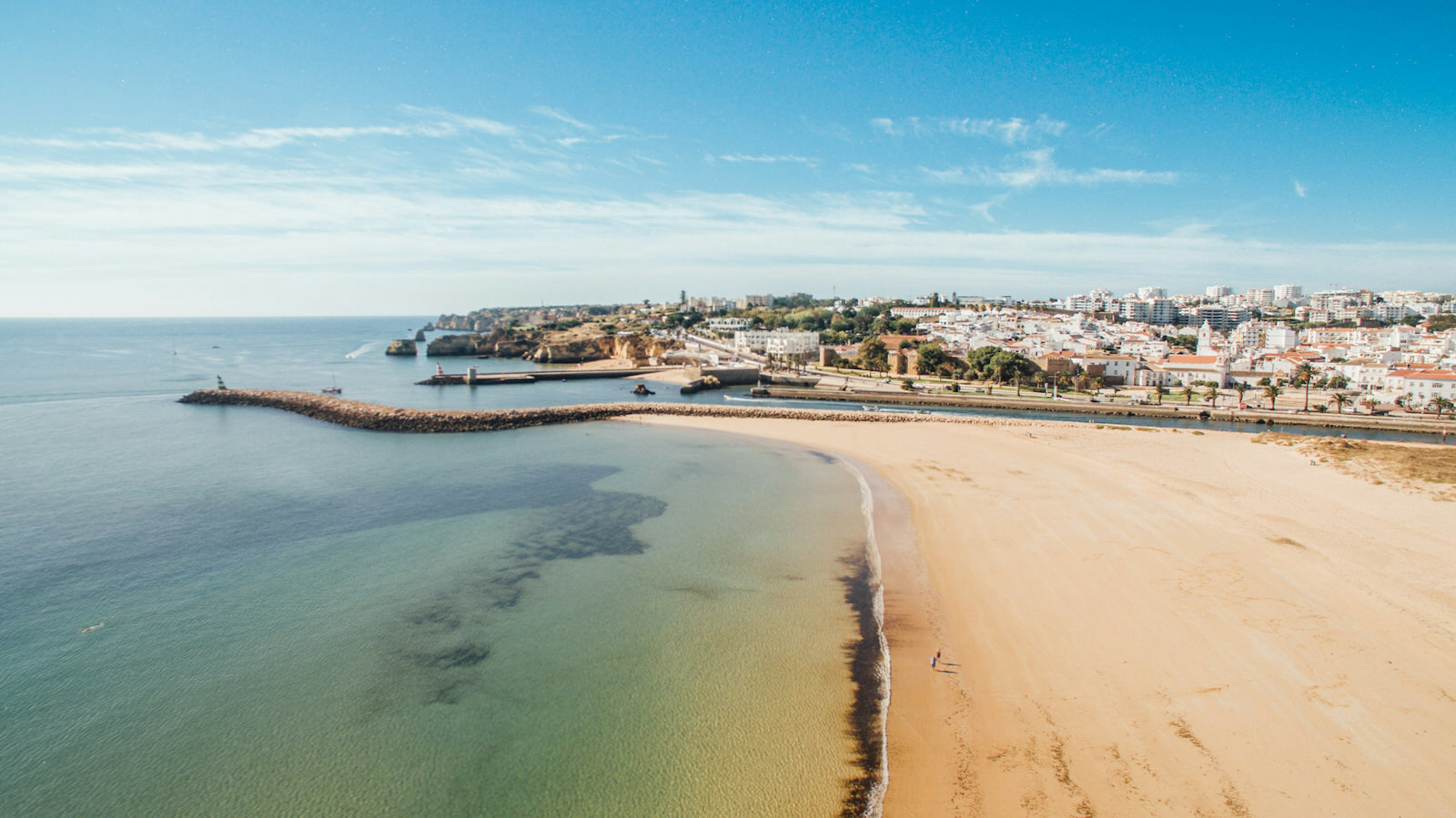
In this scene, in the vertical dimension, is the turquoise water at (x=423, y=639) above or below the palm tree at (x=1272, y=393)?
below

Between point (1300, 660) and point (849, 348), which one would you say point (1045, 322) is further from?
point (1300, 660)

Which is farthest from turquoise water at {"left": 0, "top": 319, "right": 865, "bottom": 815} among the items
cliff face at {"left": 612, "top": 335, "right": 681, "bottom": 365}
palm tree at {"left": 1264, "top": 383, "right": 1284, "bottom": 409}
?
cliff face at {"left": 612, "top": 335, "right": 681, "bottom": 365}

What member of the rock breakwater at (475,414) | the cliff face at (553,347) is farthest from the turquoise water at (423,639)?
the cliff face at (553,347)

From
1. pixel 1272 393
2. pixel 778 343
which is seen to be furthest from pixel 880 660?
pixel 778 343

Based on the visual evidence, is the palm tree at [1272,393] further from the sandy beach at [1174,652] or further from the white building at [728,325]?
the white building at [728,325]

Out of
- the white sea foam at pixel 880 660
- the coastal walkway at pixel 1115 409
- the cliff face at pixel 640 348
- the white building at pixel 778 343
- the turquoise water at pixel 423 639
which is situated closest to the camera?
the white sea foam at pixel 880 660

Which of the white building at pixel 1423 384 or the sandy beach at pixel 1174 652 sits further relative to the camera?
the white building at pixel 1423 384

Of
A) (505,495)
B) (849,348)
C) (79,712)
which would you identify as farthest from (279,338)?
(79,712)
